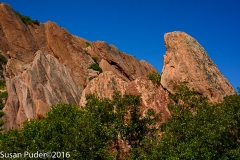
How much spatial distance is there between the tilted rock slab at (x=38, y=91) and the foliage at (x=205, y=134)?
68.5 feet

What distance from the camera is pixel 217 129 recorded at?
28.3 metres

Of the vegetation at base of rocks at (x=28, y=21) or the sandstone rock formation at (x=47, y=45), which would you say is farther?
the vegetation at base of rocks at (x=28, y=21)

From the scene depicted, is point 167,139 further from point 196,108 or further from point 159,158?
point 196,108

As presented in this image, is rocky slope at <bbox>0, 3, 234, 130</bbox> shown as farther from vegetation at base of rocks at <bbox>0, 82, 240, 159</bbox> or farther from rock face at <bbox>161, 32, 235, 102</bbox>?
vegetation at base of rocks at <bbox>0, 82, 240, 159</bbox>

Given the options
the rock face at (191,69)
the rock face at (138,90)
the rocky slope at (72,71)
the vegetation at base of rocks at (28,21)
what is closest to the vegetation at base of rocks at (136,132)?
the rock face at (191,69)

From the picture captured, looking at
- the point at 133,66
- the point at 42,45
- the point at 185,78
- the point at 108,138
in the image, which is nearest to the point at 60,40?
the point at 42,45

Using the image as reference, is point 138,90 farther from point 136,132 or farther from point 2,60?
point 2,60

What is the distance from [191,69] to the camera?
3938 cm

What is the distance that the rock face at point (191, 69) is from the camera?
125 ft

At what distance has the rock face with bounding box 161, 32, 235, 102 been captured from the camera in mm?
38062

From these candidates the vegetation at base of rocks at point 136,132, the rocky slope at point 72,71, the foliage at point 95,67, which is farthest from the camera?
the foliage at point 95,67

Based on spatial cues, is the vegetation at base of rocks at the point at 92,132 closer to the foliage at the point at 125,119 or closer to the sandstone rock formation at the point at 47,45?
the foliage at the point at 125,119

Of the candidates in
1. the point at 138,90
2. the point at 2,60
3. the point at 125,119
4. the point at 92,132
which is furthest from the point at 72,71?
the point at 92,132

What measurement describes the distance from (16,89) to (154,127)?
25724mm
